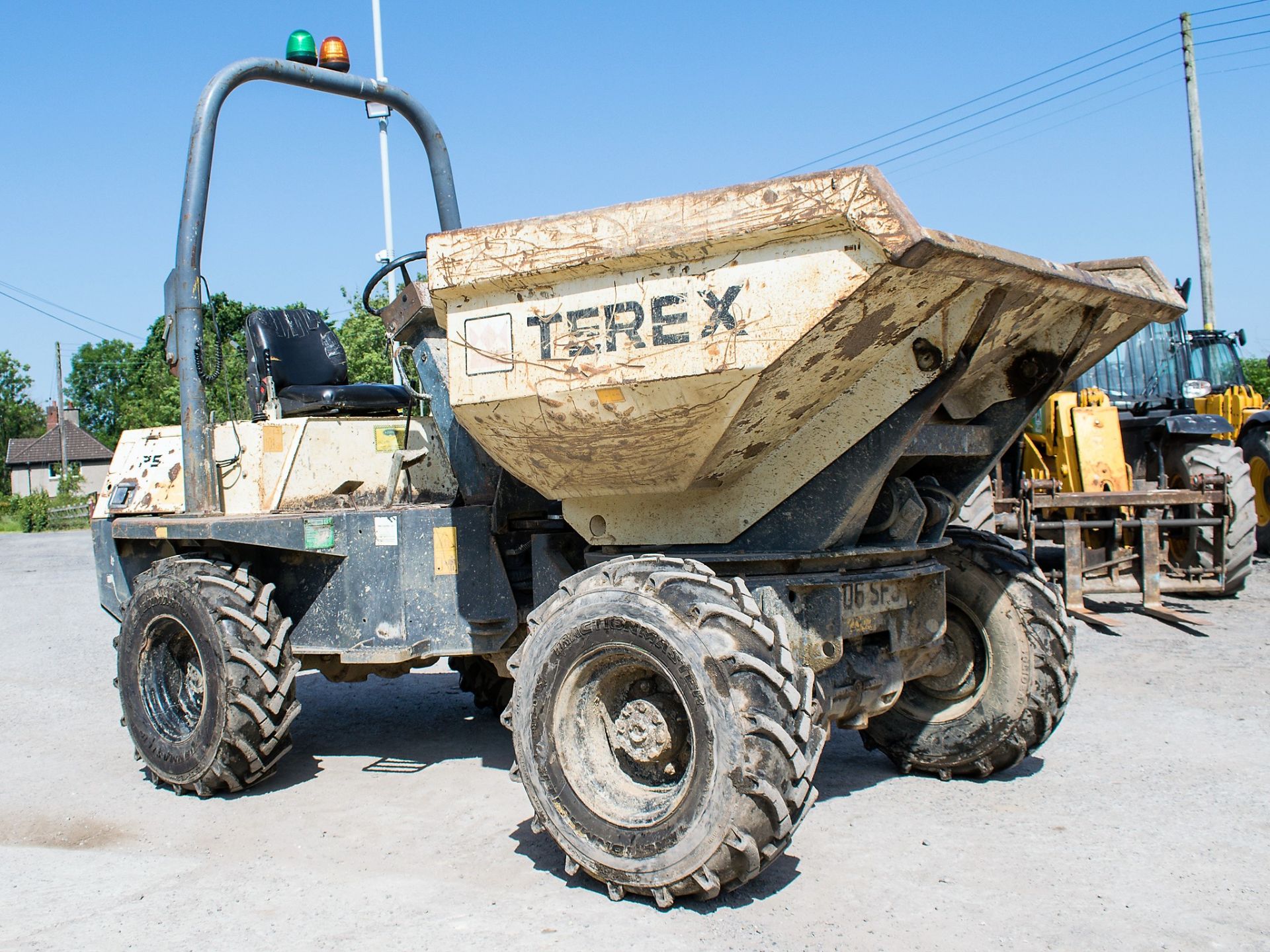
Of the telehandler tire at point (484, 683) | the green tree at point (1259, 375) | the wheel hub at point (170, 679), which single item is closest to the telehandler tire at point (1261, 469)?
the telehandler tire at point (484, 683)

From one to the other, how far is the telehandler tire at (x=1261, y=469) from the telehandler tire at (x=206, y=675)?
35.4ft

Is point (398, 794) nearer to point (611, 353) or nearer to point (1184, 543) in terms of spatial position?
point (611, 353)

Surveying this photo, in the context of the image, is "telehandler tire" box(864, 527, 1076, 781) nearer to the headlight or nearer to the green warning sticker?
the green warning sticker

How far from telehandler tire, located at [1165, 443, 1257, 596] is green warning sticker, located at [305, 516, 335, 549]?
24.1ft

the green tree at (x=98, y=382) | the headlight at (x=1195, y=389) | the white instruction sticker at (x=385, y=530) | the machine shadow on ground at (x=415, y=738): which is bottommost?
the machine shadow on ground at (x=415, y=738)

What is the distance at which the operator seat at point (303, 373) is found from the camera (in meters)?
5.98

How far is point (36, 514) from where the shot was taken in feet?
110

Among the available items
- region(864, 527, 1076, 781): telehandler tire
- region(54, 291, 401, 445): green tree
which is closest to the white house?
region(54, 291, 401, 445): green tree

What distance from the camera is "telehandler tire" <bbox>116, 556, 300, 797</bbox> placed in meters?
5.00

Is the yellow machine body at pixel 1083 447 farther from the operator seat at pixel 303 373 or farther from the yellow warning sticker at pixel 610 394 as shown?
the yellow warning sticker at pixel 610 394

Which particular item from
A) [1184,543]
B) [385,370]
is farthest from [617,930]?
[385,370]

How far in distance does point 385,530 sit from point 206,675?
1.01 meters

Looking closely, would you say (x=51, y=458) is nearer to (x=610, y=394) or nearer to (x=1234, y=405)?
(x=1234, y=405)

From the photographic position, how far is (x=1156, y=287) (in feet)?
14.4
